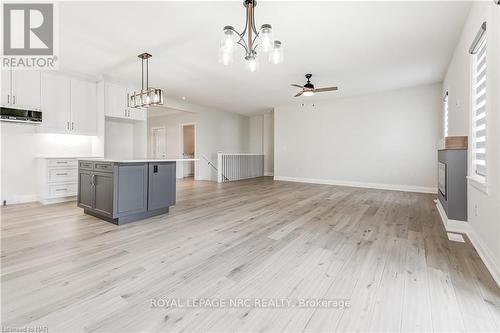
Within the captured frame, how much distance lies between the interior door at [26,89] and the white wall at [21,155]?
1.52ft

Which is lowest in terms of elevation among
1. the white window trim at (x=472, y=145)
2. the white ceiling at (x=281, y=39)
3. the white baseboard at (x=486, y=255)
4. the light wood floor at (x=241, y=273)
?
the light wood floor at (x=241, y=273)

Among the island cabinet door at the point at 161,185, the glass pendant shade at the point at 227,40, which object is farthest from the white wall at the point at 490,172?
the island cabinet door at the point at 161,185

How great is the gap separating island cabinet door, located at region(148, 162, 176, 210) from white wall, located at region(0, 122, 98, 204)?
311cm

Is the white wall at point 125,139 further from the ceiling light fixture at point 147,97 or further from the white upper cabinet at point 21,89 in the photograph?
the ceiling light fixture at point 147,97

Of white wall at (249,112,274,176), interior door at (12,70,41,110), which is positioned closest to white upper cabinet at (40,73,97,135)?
interior door at (12,70,41,110)

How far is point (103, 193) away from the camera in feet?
10.7

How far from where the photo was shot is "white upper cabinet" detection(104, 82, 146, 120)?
545 centimetres

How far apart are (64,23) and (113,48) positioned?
0.75 meters

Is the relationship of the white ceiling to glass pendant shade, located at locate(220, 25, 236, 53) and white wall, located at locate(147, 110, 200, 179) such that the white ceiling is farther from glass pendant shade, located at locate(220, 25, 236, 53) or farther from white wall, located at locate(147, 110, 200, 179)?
white wall, located at locate(147, 110, 200, 179)

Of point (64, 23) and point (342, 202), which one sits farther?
point (342, 202)

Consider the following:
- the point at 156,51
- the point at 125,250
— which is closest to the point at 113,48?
the point at 156,51

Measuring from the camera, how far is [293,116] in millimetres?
8234

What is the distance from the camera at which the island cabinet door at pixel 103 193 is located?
124 inches

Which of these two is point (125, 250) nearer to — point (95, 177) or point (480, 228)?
point (95, 177)
